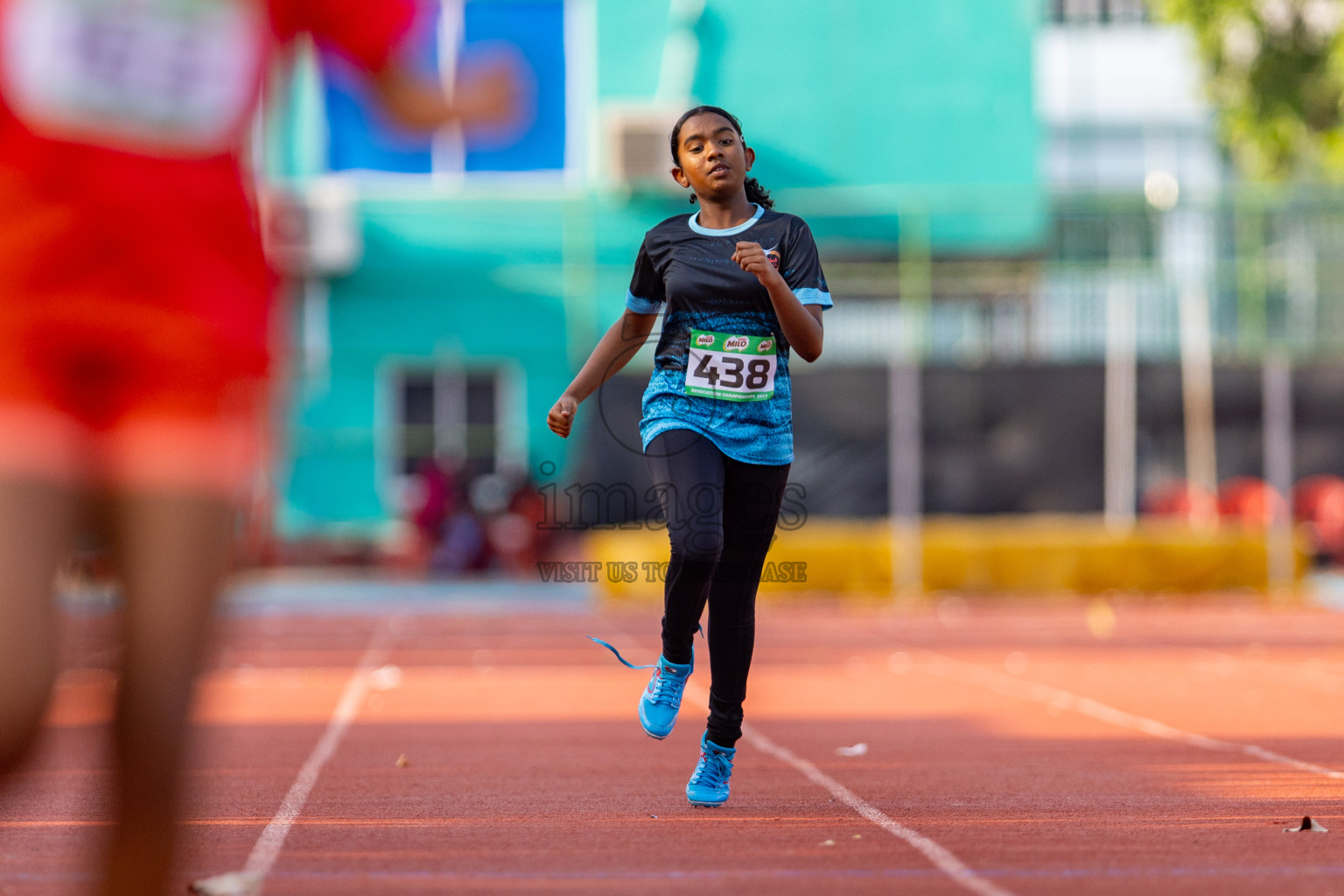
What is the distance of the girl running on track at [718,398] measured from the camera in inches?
207

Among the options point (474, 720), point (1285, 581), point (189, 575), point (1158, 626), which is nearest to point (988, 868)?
point (189, 575)

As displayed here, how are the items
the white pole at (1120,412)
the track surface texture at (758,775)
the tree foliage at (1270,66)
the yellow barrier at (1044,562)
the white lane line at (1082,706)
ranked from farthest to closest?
1. the tree foliage at (1270,66)
2. the white pole at (1120,412)
3. the yellow barrier at (1044,562)
4. the white lane line at (1082,706)
5. the track surface texture at (758,775)

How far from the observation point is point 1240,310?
2262 cm

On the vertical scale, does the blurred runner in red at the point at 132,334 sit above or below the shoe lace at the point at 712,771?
above

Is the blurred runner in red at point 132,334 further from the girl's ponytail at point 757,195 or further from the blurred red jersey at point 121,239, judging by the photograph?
the girl's ponytail at point 757,195

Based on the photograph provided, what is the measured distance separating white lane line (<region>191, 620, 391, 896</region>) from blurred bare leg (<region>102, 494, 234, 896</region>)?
130 centimetres

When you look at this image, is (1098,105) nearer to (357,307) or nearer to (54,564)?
(357,307)

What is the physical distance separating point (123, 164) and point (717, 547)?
9.11ft

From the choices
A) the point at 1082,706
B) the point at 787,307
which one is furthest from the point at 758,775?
the point at 1082,706

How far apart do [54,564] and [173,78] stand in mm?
736

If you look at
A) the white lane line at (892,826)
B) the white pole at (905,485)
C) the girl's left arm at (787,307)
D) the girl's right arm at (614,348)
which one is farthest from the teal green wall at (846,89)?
the girl's left arm at (787,307)

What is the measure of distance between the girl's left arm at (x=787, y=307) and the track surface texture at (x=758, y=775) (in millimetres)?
1364

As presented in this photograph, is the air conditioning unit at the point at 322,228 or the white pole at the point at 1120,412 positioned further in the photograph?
the air conditioning unit at the point at 322,228

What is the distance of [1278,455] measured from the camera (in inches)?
760
